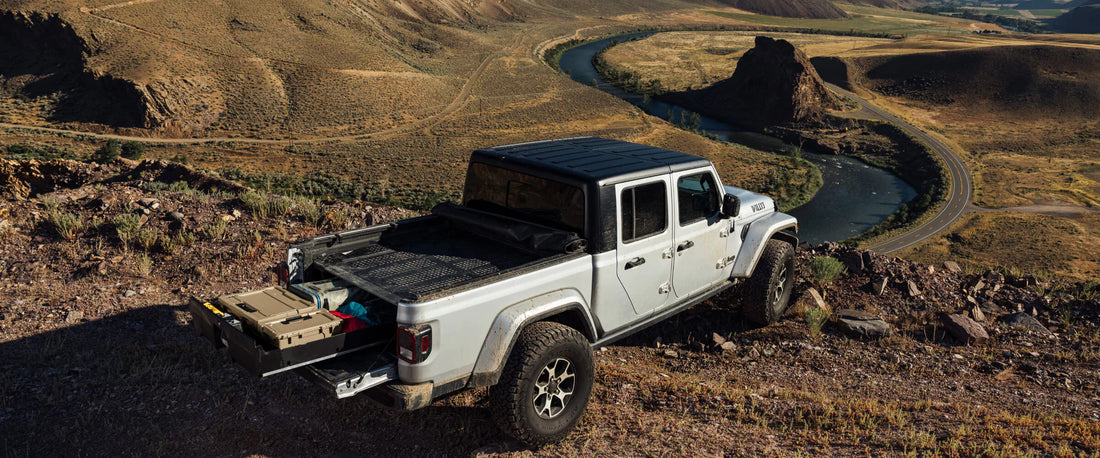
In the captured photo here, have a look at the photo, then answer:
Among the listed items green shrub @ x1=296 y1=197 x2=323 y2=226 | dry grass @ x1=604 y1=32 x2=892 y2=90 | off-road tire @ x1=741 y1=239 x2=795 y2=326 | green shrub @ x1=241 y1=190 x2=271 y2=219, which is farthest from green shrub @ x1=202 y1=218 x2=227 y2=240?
dry grass @ x1=604 y1=32 x2=892 y2=90

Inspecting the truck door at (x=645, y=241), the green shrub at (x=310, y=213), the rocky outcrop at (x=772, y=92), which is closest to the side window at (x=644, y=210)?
the truck door at (x=645, y=241)

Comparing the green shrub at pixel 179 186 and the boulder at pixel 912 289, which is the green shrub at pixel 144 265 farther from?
the boulder at pixel 912 289

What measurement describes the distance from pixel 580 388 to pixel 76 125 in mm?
51505

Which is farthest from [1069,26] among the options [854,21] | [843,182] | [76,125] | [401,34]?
[76,125]

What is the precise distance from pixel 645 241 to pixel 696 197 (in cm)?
102

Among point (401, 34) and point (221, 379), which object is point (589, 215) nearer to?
point (221, 379)

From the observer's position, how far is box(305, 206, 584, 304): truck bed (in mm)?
5316

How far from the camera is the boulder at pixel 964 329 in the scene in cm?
802

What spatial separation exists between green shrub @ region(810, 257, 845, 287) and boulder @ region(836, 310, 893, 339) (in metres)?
1.01

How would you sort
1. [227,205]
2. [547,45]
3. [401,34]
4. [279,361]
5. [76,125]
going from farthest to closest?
[547,45] → [401,34] → [76,125] → [227,205] → [279,361]

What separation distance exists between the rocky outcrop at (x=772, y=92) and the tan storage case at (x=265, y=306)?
2816 inches

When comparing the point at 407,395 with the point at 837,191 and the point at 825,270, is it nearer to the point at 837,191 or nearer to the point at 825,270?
the point at 825,270

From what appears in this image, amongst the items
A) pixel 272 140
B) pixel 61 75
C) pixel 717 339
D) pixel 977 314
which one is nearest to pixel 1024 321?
pixel 977 314

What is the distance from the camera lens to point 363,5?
8600 cm
